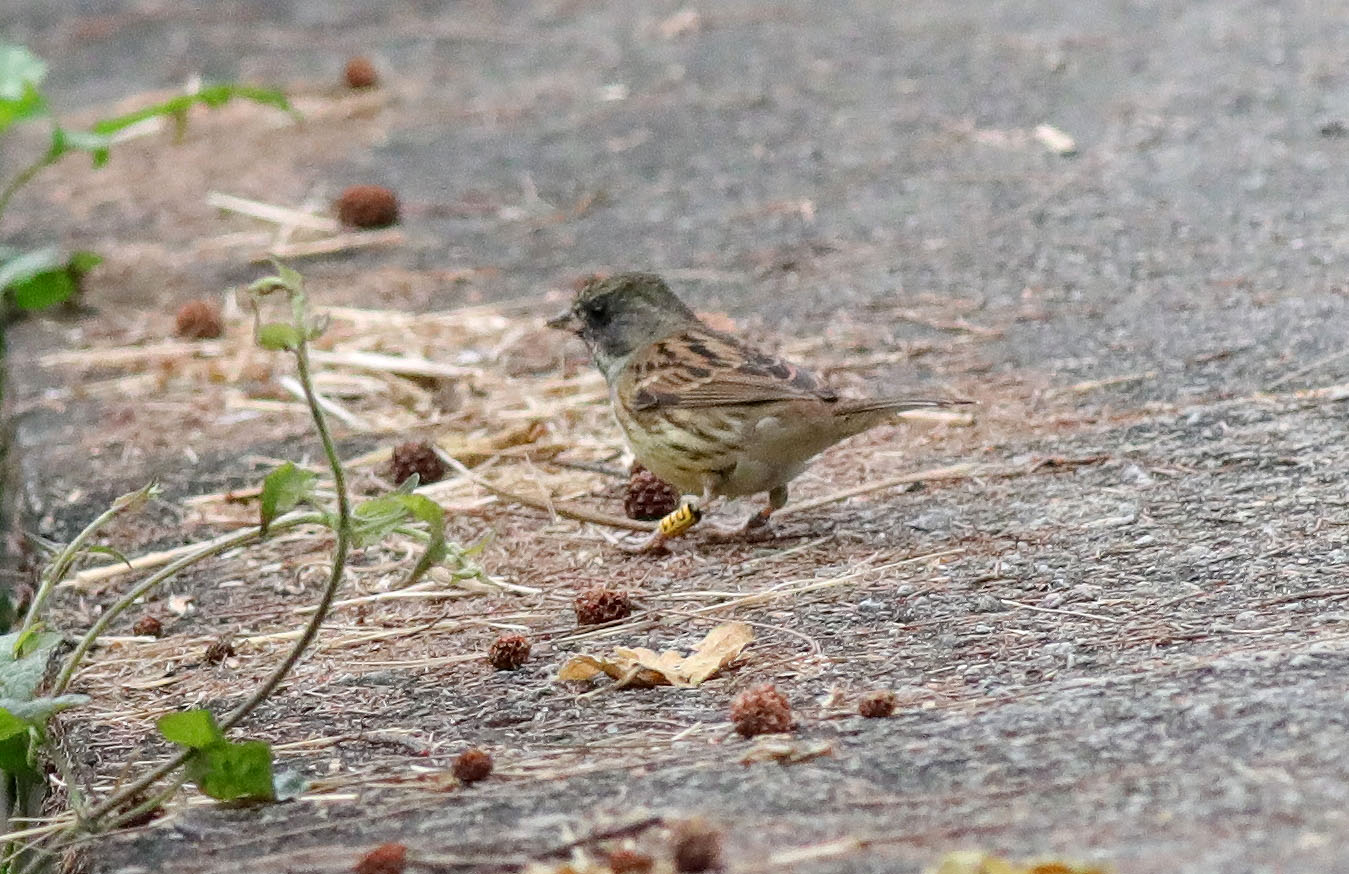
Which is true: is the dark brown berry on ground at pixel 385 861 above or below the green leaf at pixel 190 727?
below

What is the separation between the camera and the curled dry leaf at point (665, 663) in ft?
13.5

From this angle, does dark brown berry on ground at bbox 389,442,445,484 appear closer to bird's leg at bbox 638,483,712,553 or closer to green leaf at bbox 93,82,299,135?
bird's leg at bbox 638,483,712,553

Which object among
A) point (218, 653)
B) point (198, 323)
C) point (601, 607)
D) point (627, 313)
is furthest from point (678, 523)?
point (198, 323)

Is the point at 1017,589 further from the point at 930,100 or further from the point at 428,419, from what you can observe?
the point at 930,100

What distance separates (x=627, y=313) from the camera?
5.74 meters

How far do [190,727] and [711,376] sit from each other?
2.17 metres

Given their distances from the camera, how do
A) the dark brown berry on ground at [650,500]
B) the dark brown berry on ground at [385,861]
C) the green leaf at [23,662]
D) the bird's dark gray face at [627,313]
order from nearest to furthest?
the dark brown berry on ground at [385,861], the green leaf at [23,662], the dark brown berry on ground at [650,500], the bird's dark gray face at [627,313]

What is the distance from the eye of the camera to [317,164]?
9.84 meters

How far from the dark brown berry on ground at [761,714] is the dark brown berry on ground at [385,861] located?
81 centimetres

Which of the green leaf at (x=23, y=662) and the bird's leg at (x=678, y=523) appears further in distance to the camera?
the bird's leg at (x=678, y=523)

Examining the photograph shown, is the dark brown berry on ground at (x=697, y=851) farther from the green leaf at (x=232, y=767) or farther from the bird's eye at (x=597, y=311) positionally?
the bird's eye at (x=597, y=311)

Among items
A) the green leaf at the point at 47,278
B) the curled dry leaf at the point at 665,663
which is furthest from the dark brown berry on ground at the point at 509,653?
the green leaf at the point at 47,278

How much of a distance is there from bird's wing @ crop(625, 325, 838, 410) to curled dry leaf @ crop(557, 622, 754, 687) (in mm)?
1013

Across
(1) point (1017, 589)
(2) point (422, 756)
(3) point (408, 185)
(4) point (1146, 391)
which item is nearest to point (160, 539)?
(2) point (422, 756)
